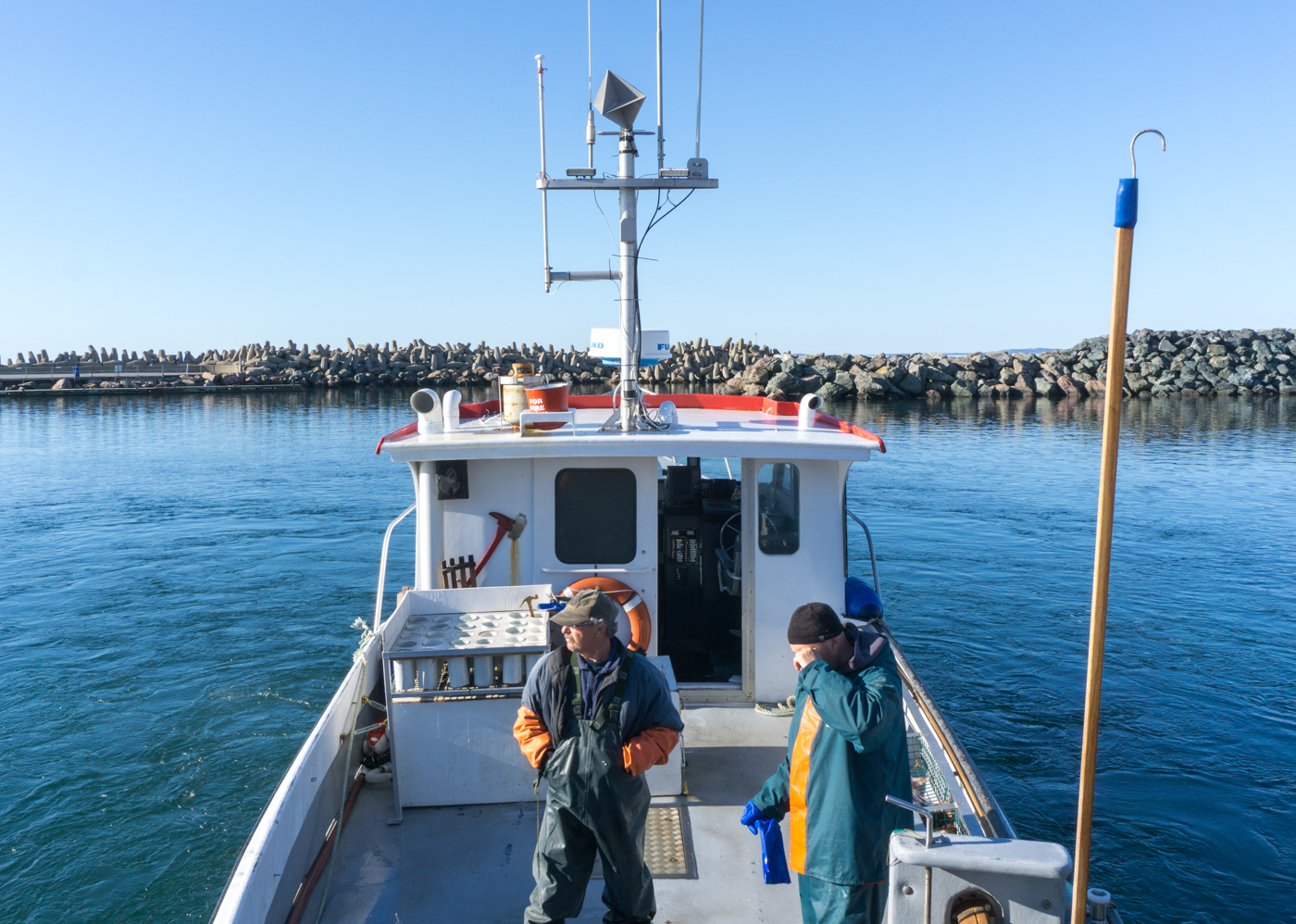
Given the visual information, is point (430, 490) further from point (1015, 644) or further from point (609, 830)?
point (1015, 644)

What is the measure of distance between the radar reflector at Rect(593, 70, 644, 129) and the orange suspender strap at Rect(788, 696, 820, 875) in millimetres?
4527

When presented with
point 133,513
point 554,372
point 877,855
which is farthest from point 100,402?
point 877,855

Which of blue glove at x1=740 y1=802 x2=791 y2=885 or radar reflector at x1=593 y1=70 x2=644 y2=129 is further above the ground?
radar reflector at x1=593 y1=70 x2=644 y2=129

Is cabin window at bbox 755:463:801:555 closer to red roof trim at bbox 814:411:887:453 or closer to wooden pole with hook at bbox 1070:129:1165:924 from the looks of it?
red roof trim at bbox 814:411:887:453

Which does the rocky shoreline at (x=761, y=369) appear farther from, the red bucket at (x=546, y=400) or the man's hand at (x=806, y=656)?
the man's hand at (x=806, y=656)

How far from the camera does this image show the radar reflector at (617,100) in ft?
19.9

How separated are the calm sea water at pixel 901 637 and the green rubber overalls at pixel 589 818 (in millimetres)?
4632

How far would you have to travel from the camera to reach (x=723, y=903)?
411 cm

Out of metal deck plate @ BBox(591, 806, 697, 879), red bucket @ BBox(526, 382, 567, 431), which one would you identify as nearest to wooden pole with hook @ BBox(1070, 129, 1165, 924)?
metal deck plate @ BBox(591, 806, 697, 879)

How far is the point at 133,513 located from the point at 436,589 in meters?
18.1

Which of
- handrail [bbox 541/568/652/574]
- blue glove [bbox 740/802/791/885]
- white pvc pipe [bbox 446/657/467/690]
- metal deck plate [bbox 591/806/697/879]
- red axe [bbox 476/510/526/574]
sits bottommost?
metal deck plate [bbox 591/806/697/879]

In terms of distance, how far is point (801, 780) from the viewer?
3.13m

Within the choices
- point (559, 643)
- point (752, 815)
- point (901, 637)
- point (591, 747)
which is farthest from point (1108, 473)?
point (901, 637)

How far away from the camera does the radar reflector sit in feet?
19.9
